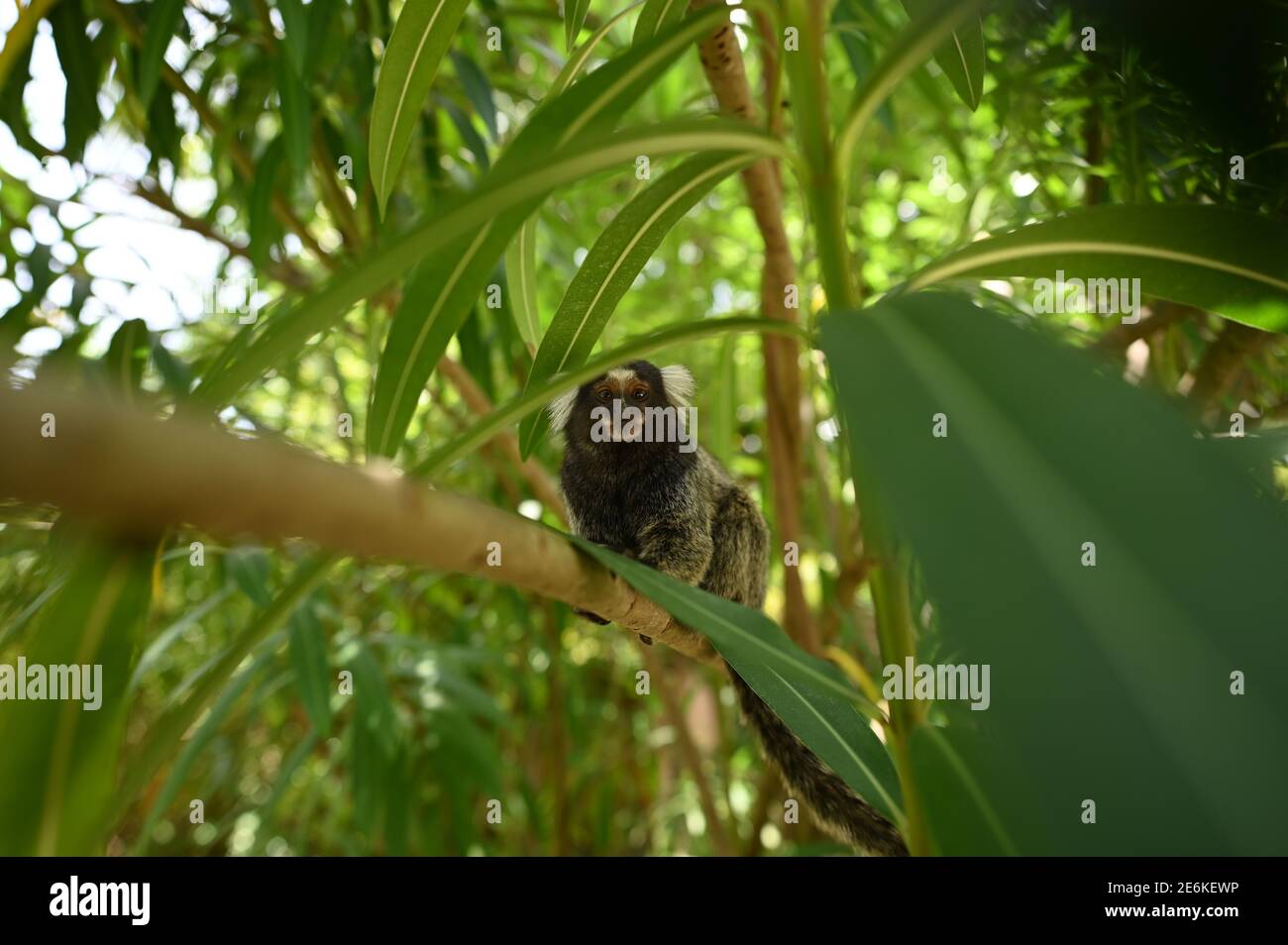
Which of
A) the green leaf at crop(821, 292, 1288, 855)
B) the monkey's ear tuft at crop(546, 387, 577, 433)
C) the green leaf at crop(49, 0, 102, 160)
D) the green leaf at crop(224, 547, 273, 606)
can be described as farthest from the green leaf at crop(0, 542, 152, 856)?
the green leaf at crop(49, 0, 102, 160)

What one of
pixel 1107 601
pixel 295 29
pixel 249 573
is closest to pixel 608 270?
pixel 1107 601

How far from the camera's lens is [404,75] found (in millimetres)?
1196

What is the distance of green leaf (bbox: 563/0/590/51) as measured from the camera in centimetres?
136

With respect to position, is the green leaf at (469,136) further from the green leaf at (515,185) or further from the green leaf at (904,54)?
the green leaf at (904,54)

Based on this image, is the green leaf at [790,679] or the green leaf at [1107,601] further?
the green leaf at [790,679]

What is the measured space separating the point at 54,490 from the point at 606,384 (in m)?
1.80

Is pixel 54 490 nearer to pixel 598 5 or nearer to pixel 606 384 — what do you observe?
pixel 606 384

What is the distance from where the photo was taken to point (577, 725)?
3521 mm

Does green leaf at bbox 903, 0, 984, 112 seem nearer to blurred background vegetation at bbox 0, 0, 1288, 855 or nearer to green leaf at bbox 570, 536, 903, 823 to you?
blurred background vegetation at bbox 0, 0, 1288, 855

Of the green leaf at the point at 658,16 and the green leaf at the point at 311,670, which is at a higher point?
the green leaf at the point at 658,16

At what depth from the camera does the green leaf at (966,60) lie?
1232mm

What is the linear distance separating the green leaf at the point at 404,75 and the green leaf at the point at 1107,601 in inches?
35.8

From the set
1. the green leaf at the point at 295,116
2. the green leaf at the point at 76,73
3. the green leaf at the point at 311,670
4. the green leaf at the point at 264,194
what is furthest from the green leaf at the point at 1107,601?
the green leaf at the point at 76,73

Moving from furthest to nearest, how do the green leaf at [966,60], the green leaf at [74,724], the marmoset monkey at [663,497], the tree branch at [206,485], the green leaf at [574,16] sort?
the marmoset monkey at [663,497] → the green leaf at [574,16] → the green leaf at [966,60] → the green leaf at [74,724] → the tree branch at [206,485]
